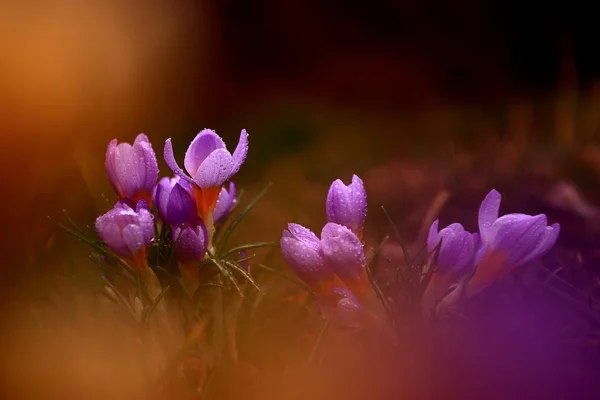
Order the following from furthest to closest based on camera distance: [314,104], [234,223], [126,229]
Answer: [314,104], [234,223], [126,229]

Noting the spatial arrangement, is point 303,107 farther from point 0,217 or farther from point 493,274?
point 493,274

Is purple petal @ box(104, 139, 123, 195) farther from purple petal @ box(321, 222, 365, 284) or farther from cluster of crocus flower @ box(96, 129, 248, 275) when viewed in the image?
purple petal @ box(321, 222, 365, 284)

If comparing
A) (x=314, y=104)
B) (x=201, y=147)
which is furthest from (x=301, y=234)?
(x=314, y=104)

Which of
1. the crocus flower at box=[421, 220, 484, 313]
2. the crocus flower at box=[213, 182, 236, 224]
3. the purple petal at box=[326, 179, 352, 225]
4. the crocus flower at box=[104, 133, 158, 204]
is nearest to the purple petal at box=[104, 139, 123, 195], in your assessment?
the crocus flower at box=[104, 133, 158, 204]

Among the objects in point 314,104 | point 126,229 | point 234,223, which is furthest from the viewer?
point 314,104

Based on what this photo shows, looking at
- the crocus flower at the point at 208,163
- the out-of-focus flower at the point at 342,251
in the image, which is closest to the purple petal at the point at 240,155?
the crocus flower at the point at 208,163

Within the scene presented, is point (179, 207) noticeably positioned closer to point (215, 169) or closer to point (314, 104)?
point (215, 169)
